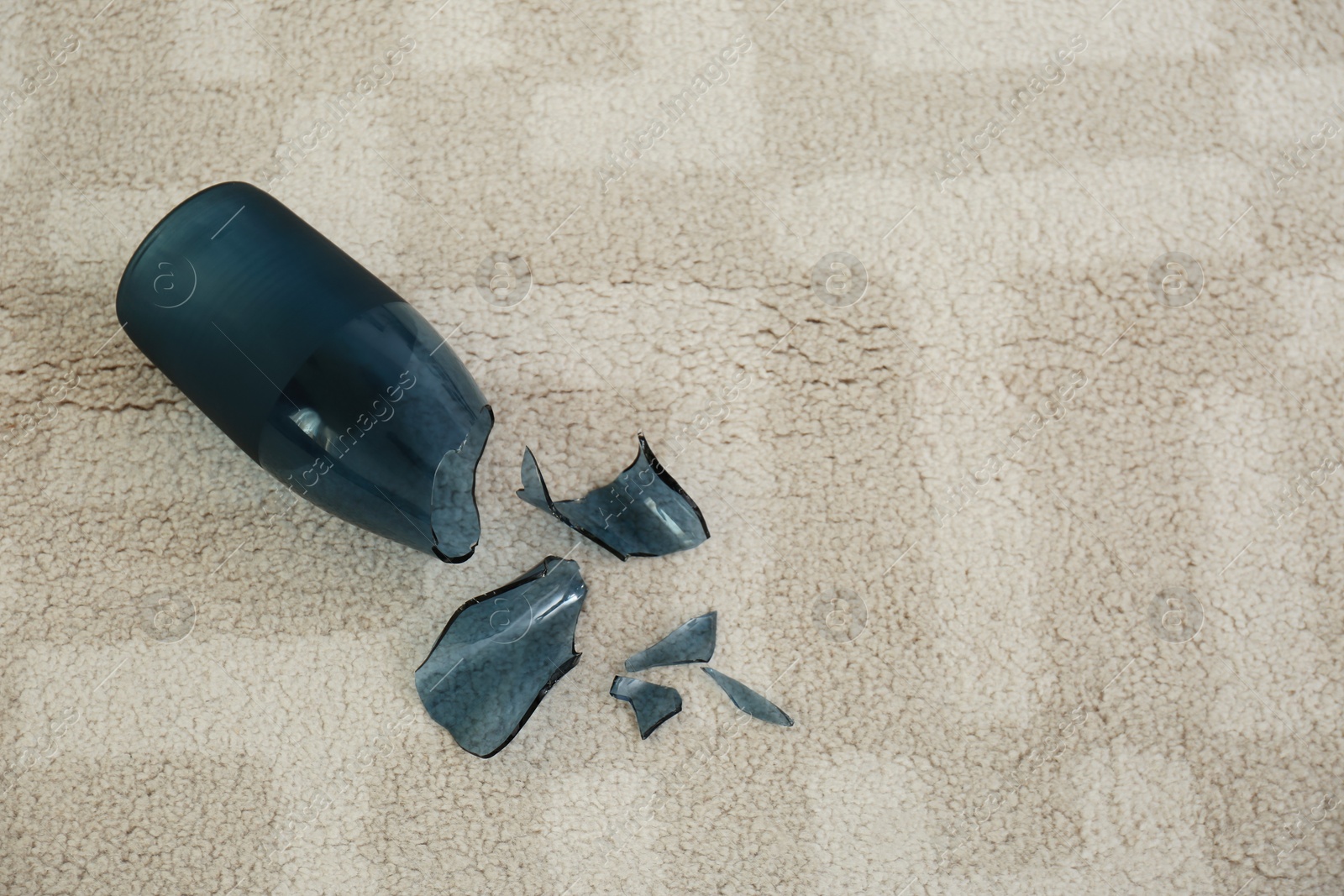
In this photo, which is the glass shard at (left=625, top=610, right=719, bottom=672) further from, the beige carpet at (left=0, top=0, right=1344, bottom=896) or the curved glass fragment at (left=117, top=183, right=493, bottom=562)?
the curved glass fragment at (left=117, top=183, right=493, bottom=562)

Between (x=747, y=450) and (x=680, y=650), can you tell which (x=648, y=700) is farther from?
(x=747, y=450)

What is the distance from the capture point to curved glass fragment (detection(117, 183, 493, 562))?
466 millimetres

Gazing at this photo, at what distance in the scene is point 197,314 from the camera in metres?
0.49

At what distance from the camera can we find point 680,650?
0.56m

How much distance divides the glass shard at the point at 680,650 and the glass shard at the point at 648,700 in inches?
0.4

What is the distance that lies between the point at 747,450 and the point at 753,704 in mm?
157

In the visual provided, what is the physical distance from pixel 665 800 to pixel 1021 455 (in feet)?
1.03

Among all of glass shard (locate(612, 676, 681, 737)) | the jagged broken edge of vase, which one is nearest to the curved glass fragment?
the jagged broken edge of vase

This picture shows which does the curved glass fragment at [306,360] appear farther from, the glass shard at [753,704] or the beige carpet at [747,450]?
the glass shard at [753,704]

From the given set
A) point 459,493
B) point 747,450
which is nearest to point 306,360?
point 459,493

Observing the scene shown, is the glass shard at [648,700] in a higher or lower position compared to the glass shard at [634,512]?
lower

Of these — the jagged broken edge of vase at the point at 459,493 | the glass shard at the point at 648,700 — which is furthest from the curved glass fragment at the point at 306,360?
the glass shard at the point at 648,700

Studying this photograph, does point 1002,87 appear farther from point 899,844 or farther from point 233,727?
point 233,727

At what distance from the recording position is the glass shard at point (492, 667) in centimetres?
54
